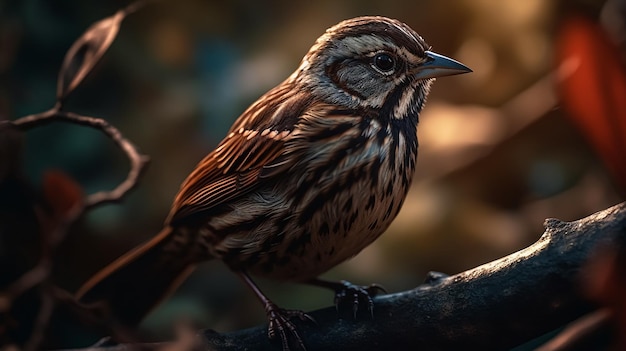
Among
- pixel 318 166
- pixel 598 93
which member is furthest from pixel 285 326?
pixel 598 93

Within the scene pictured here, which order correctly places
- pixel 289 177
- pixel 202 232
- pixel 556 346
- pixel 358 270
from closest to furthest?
pixel 556 346, pixel 289 177, pixel 202 232, pixel 358 270

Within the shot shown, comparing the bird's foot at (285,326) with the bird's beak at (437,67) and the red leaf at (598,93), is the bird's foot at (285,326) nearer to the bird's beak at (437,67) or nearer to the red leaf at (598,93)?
the bird's beak at (437,67)

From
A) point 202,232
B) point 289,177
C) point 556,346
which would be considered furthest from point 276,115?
point 556,346

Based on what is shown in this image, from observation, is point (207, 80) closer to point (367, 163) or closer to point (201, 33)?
point (201, 33)

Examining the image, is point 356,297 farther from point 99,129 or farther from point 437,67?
point 99,129

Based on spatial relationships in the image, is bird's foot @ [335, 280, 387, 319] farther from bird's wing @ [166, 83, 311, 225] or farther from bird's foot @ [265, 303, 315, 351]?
bird's wing @ [166, 83, 311, 225]
